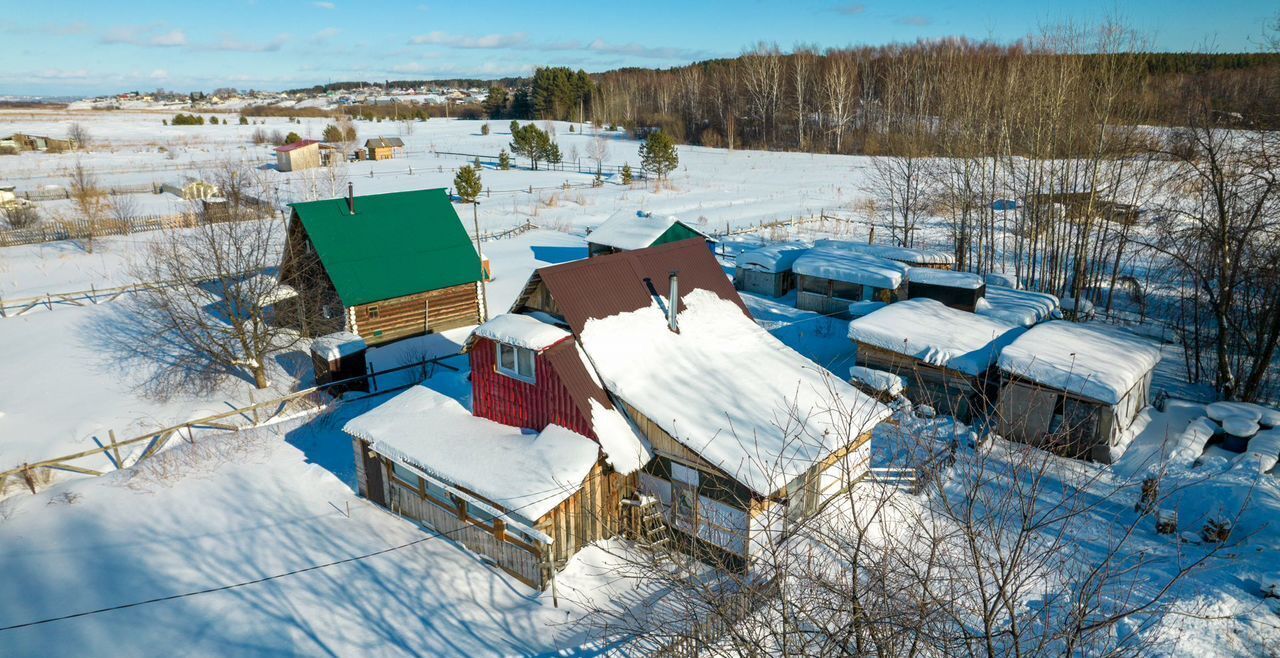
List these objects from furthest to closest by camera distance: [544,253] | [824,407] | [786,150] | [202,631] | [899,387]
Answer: [786,150] < [544,253] < [899,387] < [824,407] < [202,631]

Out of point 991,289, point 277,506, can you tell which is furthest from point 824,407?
point 991,289

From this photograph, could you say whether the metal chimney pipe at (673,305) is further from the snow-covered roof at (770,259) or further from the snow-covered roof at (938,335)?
the snow-covered roof at (770,259)

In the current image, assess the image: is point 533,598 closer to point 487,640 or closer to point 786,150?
point 487,640

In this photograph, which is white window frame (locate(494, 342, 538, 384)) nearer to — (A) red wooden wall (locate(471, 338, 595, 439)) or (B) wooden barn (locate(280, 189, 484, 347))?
(A) red wooden wall (locate(471, 338, 595, 439))

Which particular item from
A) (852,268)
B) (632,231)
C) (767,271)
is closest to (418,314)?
(632,231)

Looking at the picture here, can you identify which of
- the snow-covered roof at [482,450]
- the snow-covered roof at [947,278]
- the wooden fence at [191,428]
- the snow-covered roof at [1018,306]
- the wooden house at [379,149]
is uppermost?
the wooden house at [379,149]

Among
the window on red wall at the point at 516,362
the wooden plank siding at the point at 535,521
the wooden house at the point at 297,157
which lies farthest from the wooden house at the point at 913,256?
the wooden house at the point at 297,157
